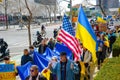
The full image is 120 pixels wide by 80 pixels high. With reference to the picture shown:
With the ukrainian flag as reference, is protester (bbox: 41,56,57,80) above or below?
below

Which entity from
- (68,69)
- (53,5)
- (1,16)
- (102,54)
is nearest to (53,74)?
(68,69)

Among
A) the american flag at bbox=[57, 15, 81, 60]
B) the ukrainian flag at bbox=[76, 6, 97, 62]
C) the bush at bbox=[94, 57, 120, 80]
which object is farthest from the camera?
the american flag at bbox=[57, 15, 81, 60]

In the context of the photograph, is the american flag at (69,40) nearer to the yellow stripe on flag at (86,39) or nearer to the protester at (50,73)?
the yellow stripe on flag at (86,39)

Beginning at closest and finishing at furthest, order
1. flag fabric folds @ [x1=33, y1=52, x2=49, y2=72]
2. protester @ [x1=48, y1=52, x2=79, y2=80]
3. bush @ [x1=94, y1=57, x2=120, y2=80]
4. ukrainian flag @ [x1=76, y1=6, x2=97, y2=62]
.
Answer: bush @ [x1=94, y1=57, x2=120, y2=80], protester @ [x1=48, y1=52, x2=79, y2=80], ukrainian flag @ [x1=76, y1=6, x2=97, y2=62], flag fabric folds @ [x1=33, y1=52, x2=49, y2=72]

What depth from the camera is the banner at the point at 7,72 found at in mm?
11500

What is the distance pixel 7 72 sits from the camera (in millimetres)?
11531

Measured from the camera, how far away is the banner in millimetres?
11500

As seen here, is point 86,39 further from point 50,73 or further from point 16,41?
point 16,41

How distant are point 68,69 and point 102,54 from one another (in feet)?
23.2

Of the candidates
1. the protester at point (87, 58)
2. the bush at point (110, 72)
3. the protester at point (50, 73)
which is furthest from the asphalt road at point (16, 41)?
the bush at point (110, 72)

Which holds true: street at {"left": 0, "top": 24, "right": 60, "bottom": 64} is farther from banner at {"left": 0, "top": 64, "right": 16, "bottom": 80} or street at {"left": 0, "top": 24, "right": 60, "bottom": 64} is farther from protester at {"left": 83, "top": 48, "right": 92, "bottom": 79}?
banner at {"left": 0, "top": 64, "right": 16, "bottom": 80}

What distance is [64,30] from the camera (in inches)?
492

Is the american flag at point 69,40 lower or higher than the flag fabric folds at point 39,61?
higher

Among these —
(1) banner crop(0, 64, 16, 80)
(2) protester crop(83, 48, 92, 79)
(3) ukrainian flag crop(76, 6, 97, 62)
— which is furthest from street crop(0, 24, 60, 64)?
(3) ukrainian flag crop(76, 6, 97, 62)
